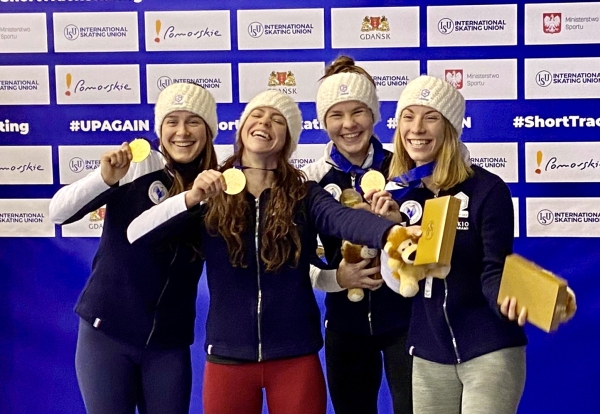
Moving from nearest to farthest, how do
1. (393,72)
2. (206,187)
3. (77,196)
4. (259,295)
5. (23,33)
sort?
1. (206,187)
2. (259,295)
3. (77,196)
4. (393,72)
5. (23,33)

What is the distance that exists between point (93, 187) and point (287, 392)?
946 mm

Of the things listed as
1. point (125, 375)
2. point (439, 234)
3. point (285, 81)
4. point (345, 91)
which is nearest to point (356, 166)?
point (345, 91)

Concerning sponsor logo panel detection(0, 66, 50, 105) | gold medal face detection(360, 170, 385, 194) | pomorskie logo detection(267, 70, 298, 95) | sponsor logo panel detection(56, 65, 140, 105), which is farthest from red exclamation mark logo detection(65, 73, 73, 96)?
gold medal face detection(360, 170, 385, 194)

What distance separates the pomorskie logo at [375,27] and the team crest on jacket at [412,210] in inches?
64.1

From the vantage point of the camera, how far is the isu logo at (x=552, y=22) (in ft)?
13.5

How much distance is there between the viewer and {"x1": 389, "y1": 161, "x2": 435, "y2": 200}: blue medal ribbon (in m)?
2.78

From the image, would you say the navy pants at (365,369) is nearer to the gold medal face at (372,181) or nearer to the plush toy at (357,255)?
the plush toy at (357,255)

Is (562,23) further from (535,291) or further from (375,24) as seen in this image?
(535,291)

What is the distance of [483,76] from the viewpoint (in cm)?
419

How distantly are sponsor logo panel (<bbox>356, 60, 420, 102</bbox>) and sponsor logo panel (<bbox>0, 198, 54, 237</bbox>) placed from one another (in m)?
1.88

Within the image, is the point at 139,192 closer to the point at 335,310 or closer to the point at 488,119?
the point at 335,310

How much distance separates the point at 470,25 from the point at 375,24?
1.55 feet

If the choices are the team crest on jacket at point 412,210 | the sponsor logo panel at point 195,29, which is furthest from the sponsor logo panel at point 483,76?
the team crest on jacket at point 412,210

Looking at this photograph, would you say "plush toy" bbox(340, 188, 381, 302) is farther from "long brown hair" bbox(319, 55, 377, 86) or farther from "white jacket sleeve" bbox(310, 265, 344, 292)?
"long brown hair" bbox(319, 55, 377, 86)
